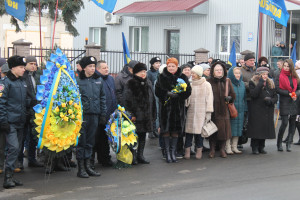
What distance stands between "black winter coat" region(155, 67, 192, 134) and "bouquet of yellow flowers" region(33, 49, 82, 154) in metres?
2.06

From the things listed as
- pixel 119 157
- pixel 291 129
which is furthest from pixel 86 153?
pixel 291 129

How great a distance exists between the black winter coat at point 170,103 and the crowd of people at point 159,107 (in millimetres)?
19

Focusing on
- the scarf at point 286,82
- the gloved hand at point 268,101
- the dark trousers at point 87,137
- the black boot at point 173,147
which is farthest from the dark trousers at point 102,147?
the scarf at point 286,82

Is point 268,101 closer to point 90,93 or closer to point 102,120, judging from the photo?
point 102,120

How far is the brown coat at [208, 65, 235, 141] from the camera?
10.4 meters

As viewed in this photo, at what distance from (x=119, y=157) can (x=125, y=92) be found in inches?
47.2

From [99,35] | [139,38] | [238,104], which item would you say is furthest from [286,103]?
[99,35]

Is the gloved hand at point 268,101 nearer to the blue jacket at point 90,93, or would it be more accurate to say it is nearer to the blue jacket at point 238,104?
the blue jacket at point 238,104

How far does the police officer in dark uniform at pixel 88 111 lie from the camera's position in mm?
8492

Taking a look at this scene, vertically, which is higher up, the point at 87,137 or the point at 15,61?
the point at 15,61

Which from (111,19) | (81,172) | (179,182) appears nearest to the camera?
(179,182)

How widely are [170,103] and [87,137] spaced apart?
1953 millimetres

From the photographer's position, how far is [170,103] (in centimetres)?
980

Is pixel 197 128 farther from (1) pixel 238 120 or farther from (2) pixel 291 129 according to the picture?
(2) pixel 291 129
